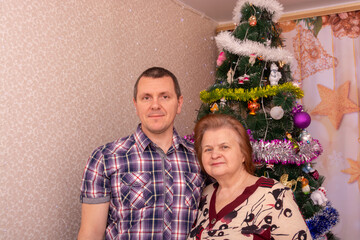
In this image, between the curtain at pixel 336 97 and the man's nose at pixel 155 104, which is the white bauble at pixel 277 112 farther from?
the curtain at pixel 336 97

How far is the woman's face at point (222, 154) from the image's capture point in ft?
4.79

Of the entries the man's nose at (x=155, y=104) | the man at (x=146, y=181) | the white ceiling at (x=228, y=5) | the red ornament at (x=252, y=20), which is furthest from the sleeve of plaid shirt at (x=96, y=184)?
the white ceiling at (x=228, y=5)

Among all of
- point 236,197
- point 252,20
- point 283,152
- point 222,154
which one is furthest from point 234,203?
point 252,20

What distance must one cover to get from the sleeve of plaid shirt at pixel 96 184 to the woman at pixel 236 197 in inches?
16.8

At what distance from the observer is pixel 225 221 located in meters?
1.38

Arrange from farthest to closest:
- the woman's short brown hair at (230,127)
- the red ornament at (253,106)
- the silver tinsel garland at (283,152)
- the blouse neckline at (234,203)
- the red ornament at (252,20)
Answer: the red ornament at (252,20) < the red ornament at (253,106) < the silver tinsel garland at (283,152) < the woman's short brown hair at (230,127) < the blouse neckline at (234,203)

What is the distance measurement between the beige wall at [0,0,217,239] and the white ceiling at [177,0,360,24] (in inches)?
26.5

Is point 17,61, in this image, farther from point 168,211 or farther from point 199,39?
point 199,39

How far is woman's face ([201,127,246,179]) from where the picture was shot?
146 centimetres

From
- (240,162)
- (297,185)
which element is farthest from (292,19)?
(240,162)

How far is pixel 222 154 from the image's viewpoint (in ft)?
4.82

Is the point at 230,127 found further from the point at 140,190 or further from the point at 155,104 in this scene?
the point at 140,190

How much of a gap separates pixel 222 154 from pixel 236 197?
192 millimetres

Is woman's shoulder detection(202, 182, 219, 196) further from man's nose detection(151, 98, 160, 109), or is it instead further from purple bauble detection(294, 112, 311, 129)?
purple bauble detection(294, 112, 311, 129)
